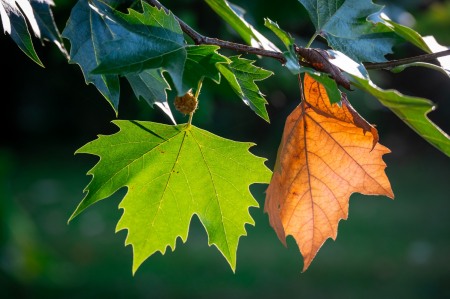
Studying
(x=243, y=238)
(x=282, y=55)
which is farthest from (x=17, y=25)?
(x=243, y=238)

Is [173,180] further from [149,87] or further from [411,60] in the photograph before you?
[411,60]

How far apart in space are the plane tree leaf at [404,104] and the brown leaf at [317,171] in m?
0.20

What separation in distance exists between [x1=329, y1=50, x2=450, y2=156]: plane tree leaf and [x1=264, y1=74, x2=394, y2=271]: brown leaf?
197mm

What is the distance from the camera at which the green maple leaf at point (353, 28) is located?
965mm

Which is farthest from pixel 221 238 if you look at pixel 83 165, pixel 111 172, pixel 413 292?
pixel 83 165

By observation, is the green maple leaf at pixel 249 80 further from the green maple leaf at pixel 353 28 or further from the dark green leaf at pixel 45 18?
the dark green leaf at pixel 45 18

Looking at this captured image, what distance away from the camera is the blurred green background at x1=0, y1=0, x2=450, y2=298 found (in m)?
2.80

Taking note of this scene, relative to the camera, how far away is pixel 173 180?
3.54ft

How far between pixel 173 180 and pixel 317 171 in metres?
0.22

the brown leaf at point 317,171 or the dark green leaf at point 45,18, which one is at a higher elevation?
the brown leaf at point 317,171

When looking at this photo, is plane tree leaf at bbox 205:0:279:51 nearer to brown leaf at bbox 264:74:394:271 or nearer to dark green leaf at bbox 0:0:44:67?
brown leaf at bbox 264:74:394:271

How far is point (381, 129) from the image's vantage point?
8742mm

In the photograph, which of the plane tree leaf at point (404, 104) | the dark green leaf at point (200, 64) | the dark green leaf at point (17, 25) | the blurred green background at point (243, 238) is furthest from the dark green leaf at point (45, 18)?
the blurred green background at point (243, 238)

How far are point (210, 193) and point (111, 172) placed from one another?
0.16 metres
